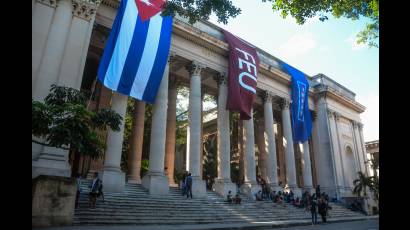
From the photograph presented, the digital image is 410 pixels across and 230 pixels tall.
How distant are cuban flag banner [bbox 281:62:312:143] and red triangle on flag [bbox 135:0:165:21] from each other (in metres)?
14.6

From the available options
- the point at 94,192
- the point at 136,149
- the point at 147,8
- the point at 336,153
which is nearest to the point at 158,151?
the point at 136,149

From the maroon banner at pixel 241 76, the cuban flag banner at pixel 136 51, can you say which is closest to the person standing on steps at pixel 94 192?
the cuban flag banner at pixel 136 51

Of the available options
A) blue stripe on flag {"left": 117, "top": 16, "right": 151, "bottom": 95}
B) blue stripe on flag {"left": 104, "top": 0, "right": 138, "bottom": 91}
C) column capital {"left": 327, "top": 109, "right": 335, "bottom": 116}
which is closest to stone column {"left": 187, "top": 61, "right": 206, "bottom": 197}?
blue stripe on flag {"left": 117, "top": 16, "right": 151, "bottom": 95}

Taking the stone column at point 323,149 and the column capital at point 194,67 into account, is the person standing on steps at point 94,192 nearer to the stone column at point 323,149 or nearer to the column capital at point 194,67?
the column capital at point 194,67

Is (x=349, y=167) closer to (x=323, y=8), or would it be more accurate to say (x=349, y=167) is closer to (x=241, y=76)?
(x=241, y=76)

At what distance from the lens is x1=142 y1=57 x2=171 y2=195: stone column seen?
17.8 metres

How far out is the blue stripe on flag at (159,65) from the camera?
17.7 meters

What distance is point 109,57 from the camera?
16344mm

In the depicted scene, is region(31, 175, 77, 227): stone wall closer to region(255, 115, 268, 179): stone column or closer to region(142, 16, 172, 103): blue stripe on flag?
region(142, 16, 172, 103): blue stripe on flag

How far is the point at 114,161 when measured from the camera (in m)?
16.8

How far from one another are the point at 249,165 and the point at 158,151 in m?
8.02

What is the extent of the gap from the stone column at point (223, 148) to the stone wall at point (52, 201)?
11907mm
